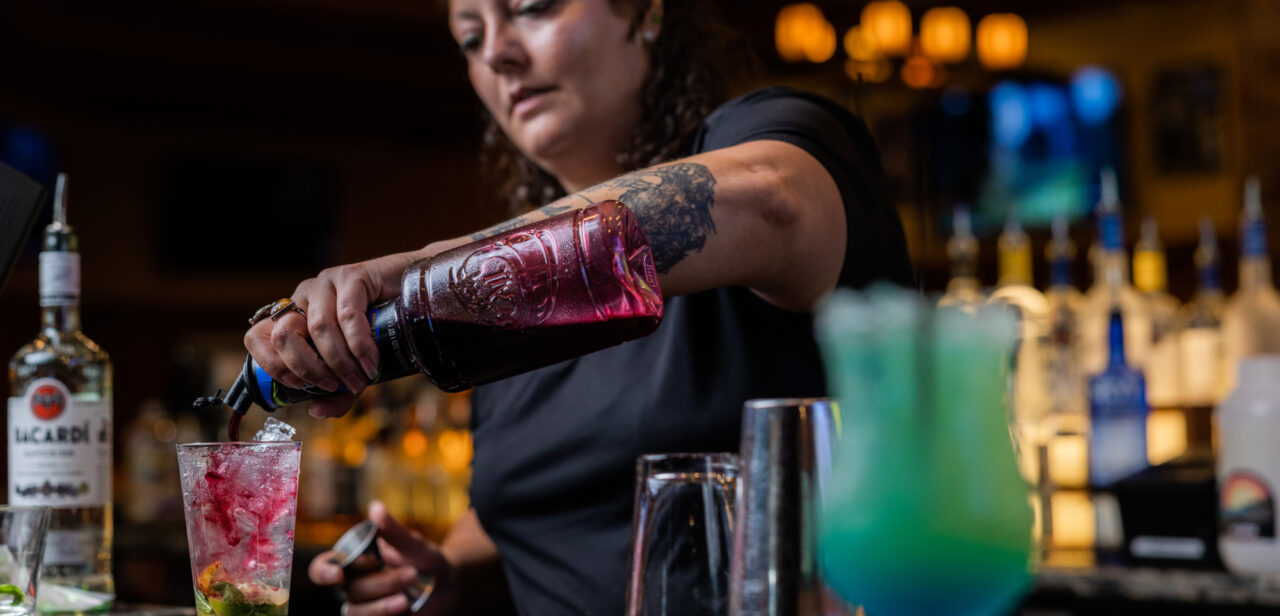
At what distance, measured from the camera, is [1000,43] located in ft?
15.7

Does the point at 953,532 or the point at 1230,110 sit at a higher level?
the point at 1230,110

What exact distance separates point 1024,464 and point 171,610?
863mm

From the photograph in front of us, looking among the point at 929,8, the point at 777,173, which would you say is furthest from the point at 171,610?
the point at 929,8

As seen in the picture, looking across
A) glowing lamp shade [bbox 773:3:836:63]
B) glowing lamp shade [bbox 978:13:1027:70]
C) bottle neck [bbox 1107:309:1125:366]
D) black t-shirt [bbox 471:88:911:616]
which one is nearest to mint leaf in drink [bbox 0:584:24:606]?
black t-shirt [bbox 471:88:911:616]

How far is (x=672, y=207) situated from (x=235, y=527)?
0.32 meters

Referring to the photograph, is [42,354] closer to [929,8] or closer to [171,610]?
[171,610]

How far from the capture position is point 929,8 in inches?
184

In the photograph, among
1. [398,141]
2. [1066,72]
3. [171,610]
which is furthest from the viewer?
[398,141]

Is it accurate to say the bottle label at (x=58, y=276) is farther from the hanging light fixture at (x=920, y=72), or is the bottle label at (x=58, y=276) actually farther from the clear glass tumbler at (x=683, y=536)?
the hanging light fixture at (x=920, y=72)

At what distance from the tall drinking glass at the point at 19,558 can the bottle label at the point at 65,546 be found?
0.23 meters

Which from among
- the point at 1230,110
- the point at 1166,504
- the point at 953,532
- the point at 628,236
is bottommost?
the point at 1166,504

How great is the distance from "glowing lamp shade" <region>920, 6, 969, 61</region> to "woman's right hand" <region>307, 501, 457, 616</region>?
3552 millimetres

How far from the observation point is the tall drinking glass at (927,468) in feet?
1.48

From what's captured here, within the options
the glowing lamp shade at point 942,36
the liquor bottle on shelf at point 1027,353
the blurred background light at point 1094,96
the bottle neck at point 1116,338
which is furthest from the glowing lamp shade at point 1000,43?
the bottle neck at point 1116,338
